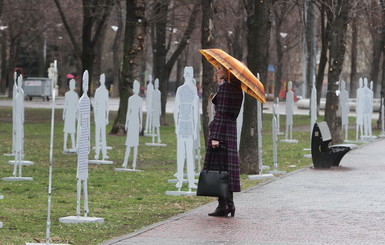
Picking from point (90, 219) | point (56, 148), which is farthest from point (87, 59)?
point (90, 219)

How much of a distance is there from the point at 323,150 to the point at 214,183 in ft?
30.1

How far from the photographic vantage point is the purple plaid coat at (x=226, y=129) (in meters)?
13.4

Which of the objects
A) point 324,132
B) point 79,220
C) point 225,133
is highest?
point 324,132

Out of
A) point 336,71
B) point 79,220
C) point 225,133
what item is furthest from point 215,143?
point 336,71

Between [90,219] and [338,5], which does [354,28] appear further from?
[90,219]

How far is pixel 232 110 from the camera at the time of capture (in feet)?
44.0

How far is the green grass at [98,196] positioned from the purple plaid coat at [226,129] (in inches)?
38.0

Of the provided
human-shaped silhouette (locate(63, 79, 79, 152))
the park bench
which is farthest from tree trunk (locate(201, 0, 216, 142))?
human-shaped silhouette (locate(63, 79, 79, 152))

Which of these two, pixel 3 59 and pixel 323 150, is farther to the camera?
pixel 3 59

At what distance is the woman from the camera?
13.4 meters

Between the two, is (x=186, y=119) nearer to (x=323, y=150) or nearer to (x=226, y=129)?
(x=226, y=129)

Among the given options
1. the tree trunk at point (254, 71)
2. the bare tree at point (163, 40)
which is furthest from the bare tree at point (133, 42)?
the tree trunk at point (254, 71)

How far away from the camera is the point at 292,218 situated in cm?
1326

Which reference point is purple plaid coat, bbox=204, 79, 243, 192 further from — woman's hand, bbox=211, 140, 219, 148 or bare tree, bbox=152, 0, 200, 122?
bare tree, bbox=152, 0, 200, 122
